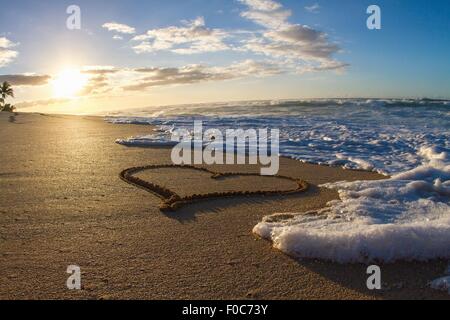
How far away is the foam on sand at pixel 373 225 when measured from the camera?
2.78 meters

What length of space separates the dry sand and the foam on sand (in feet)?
0.38

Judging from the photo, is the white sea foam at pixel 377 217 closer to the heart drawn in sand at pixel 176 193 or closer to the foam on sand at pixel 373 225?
the foam on sand at pixel 373 225

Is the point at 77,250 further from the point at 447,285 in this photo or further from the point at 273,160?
the point at 273,160

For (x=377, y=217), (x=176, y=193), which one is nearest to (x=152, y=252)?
(x=176, y=193)

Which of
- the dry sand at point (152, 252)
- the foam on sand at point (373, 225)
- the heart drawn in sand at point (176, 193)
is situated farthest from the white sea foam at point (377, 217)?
the heart drawn in sand at point (176, 193)

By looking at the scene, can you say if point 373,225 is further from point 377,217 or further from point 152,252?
point 152,252

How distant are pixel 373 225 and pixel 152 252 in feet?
5.47

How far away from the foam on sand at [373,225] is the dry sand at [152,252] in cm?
11

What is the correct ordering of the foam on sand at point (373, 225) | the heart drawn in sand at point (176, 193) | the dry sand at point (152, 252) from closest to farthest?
the dry sand at point (152, 252), the foam on sand at point (373, 225), the heart drawn in sand at point (176, 193)

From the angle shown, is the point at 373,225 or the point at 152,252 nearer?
the point at 152,252

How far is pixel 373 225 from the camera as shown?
3174 mm

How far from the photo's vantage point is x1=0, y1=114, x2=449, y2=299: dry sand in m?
2.37

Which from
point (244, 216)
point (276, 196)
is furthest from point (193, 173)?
point (244, 216)
